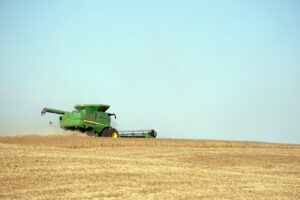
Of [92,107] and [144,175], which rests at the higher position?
[92,107]

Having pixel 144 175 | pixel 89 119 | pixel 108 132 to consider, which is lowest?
pixel 144 175

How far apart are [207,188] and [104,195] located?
13.6 ft

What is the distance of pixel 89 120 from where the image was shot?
36.4m

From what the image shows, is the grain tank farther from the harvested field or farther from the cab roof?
the harvested field

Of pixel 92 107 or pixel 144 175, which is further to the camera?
pixel 92 107

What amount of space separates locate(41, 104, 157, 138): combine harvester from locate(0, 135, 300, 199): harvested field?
367 inches

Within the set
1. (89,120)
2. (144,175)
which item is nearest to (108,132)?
(89,120)

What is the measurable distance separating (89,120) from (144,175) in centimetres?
1929

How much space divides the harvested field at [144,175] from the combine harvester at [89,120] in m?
9.32

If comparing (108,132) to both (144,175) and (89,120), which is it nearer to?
(89,120)

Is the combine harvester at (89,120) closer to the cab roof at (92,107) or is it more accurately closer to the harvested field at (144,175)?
the cab roof at (92,107)

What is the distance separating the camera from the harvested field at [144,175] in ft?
47.9

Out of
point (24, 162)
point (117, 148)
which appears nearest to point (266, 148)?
point (117, 148)

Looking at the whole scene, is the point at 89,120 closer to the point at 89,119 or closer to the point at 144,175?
the point at 89,119
